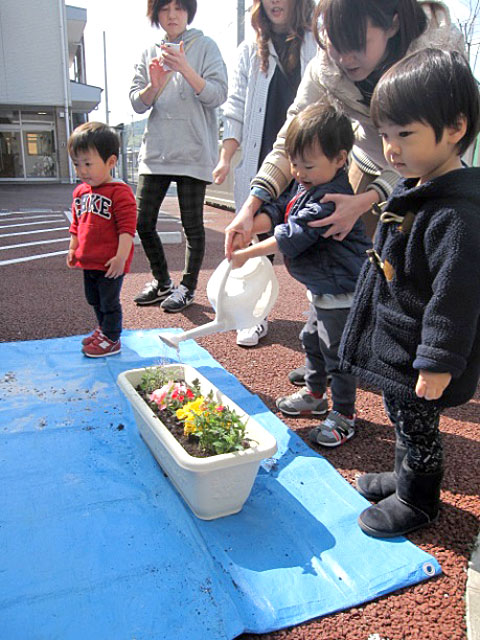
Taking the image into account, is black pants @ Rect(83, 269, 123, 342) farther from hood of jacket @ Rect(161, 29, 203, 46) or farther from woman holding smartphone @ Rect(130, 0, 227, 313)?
hood of jacket @ Rect(161, 29, 203, 46)

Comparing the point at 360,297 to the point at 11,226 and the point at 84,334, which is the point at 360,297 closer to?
the point at 84,334

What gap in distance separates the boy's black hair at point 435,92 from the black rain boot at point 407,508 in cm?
102

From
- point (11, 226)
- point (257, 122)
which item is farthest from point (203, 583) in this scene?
point (11, 226)

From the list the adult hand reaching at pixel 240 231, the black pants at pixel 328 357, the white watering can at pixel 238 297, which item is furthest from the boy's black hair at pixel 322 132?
the black pants at pixel 328 357

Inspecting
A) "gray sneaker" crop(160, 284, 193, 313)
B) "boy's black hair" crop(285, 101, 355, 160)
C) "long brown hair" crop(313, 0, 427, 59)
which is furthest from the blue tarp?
"gray sneaker" crop(160, 284, 193, 313)

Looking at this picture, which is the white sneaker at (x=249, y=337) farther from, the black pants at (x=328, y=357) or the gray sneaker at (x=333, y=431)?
the gray sneaker at (x=333, y=431)

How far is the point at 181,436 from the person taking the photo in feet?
5.95

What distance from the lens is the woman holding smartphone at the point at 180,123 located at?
346 centimetres

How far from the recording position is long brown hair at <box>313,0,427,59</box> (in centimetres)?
164

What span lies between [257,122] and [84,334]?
5.66 feet

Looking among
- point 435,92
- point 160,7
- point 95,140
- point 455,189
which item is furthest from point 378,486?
point 160,7

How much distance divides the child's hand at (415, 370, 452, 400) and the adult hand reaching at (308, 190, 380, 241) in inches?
29.4

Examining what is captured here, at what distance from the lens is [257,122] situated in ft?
10.2

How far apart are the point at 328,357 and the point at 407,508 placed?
0.68 m
